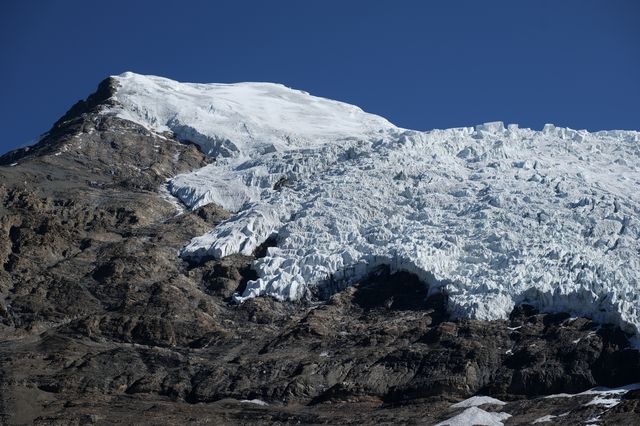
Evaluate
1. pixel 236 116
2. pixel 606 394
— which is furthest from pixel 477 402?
pixel 236 116

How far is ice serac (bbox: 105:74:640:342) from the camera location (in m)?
70.5

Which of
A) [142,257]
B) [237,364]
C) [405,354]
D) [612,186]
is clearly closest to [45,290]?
[142,257]

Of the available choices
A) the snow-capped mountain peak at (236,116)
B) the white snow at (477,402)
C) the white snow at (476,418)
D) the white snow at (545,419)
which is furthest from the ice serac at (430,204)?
the white snow at (476,418)

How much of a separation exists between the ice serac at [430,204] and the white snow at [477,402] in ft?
28.3

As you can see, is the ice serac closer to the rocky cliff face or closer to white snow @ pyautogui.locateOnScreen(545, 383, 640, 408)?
the rocky cliff face

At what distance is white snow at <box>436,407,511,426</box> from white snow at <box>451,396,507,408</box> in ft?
6.00

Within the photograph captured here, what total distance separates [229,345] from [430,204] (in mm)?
23606

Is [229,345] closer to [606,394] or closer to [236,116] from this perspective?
[606,394]

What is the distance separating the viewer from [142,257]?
3135 inches

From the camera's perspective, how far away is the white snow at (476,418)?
56938mm

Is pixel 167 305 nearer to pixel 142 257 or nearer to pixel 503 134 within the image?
pixel 142 257

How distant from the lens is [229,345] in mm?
70188

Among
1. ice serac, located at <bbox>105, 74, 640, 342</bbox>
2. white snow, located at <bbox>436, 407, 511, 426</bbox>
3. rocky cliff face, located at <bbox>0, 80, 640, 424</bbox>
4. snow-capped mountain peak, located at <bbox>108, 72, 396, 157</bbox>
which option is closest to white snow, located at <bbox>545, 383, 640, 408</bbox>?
rocky cliff face, located at <bbox>0, 80, 640, 424</bbox>

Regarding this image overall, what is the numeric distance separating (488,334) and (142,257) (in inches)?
1129
